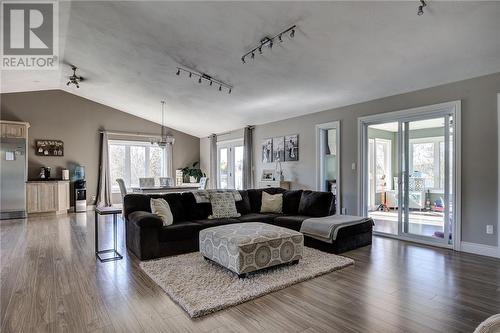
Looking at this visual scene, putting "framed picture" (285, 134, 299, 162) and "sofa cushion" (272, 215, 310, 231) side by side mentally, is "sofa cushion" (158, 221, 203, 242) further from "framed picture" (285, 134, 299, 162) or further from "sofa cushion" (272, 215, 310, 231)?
"framed picture" (285, 134, 299, 162)

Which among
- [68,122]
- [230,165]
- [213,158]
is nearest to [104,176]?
[68,122]

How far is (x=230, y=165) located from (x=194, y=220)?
5.02m

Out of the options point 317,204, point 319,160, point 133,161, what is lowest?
point 317,204

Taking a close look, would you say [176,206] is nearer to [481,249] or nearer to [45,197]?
[481,249]

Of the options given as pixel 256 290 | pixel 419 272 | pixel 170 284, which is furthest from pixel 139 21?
pixel 419 272

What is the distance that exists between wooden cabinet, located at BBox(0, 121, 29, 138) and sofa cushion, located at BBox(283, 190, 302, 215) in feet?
22.9

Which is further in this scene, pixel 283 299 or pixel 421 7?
pixel 421 7

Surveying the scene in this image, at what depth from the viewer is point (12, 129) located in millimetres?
7156

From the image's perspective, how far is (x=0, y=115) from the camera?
7379 mm

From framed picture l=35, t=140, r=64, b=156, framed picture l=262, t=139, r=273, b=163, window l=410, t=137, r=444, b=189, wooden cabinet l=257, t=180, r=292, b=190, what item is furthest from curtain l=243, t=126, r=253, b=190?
framed picture l=35, t=140, r=64, b=156

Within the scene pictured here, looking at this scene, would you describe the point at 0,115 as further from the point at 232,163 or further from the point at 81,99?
the point at 232,163

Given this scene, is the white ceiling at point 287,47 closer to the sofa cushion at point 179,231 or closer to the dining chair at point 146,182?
the dining chair at point 146,182

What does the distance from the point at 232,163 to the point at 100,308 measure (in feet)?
23.2

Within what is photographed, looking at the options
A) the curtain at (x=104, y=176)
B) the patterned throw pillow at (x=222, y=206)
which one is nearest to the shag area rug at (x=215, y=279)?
the patterned throw pillow at (x=222, y=206)
